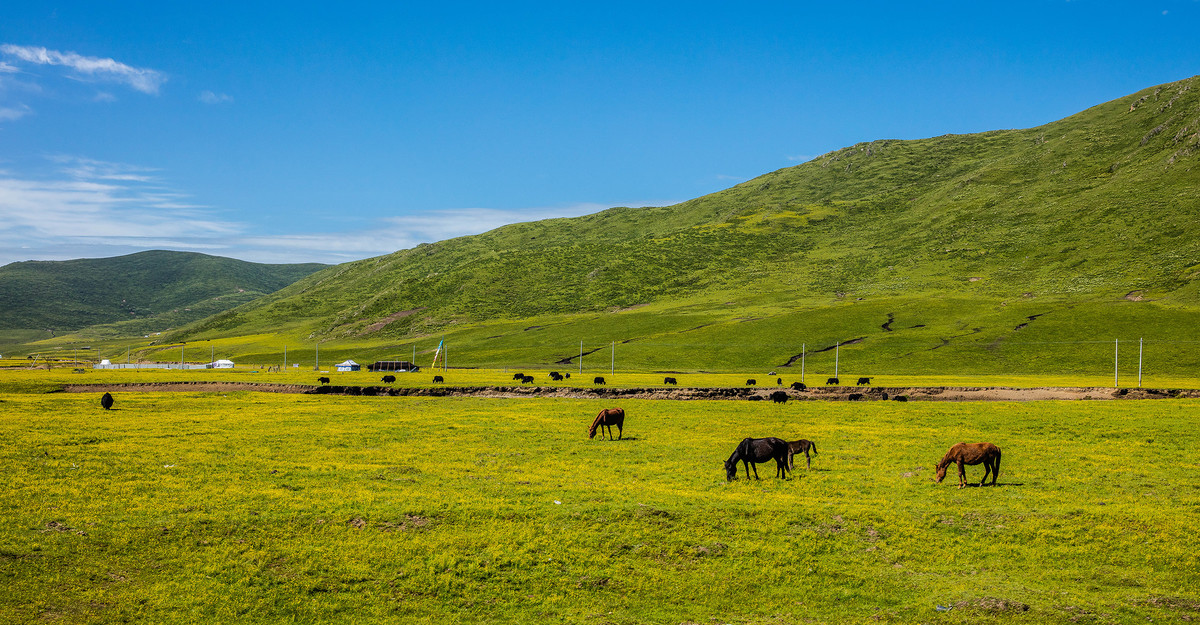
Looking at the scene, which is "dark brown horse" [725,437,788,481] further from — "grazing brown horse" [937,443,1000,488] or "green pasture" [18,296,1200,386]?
"green pasture" [18,296,1200,386]

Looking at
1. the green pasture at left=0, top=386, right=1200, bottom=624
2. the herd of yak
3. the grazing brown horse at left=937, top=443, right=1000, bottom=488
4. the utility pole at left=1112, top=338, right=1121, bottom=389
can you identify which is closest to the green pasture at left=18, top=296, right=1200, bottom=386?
the utility pole at left=1112, top=338, right=1121, bottom=389

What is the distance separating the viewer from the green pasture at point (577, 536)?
17.5m

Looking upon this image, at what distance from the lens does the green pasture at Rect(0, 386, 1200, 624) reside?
690 inches

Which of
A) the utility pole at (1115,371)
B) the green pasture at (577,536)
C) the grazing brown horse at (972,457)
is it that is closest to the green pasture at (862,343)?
the utility pole at (1115,371)

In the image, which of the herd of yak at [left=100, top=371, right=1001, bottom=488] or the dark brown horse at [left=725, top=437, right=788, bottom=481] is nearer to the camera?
the herd of yak at [left=100, top=371, right=1001, bottom=488]

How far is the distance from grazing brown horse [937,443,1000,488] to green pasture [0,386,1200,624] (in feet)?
2.07

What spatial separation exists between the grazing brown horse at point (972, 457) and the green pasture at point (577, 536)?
2.07ft

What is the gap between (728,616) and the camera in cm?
1759

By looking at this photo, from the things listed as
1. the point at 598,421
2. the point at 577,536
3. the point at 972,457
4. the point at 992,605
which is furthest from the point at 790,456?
the point at 992,605

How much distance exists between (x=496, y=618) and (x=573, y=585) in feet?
7.39

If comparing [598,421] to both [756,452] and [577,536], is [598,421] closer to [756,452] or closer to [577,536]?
[756,452]

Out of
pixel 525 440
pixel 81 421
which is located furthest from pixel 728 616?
pixel 81 421

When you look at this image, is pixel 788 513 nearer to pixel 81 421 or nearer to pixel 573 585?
pixel 573 585

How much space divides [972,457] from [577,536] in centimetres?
1458
